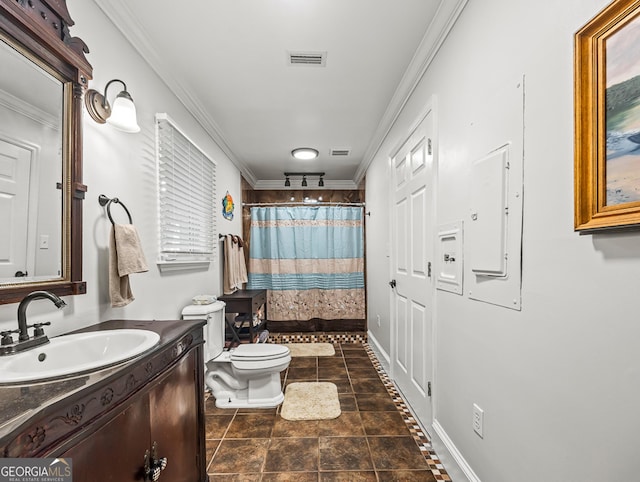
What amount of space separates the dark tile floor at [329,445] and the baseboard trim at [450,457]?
0.06 meters

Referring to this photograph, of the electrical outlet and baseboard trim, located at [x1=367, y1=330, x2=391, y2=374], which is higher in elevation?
the electrical outlet

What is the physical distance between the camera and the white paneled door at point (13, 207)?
108 cm

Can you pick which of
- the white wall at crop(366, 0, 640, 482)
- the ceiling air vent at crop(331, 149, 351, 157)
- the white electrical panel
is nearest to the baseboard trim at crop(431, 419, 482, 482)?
the white wall at crop(366, 0, 640, 482)

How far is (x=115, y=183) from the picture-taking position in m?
1.65

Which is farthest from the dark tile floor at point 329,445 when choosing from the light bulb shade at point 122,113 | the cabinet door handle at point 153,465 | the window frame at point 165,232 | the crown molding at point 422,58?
the crown molding at point 422,58

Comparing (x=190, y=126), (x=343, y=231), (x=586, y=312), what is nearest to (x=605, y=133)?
(x=586, y=312)

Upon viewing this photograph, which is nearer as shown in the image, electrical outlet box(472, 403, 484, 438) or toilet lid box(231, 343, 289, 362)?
electrical outlet box(472, 403, 484, 438)

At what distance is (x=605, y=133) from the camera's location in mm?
766

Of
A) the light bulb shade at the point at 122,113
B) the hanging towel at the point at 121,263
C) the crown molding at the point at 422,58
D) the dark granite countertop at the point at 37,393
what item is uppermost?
the crown molding at the point at 422,58

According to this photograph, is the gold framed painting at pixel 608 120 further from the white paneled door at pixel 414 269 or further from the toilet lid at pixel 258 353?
the toilet lid at pixel 258 353

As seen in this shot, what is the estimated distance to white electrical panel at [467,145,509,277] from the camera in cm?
120

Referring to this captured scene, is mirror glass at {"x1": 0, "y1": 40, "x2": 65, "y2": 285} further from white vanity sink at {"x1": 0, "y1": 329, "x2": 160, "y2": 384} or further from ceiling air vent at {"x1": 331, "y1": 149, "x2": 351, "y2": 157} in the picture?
ceiling air vent at {"x1": 331, "y1": 149, "x2": 351, "y2": 157}

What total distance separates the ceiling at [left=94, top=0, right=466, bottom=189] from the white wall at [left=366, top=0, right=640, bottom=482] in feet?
1.15

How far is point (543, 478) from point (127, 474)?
1.24 m
